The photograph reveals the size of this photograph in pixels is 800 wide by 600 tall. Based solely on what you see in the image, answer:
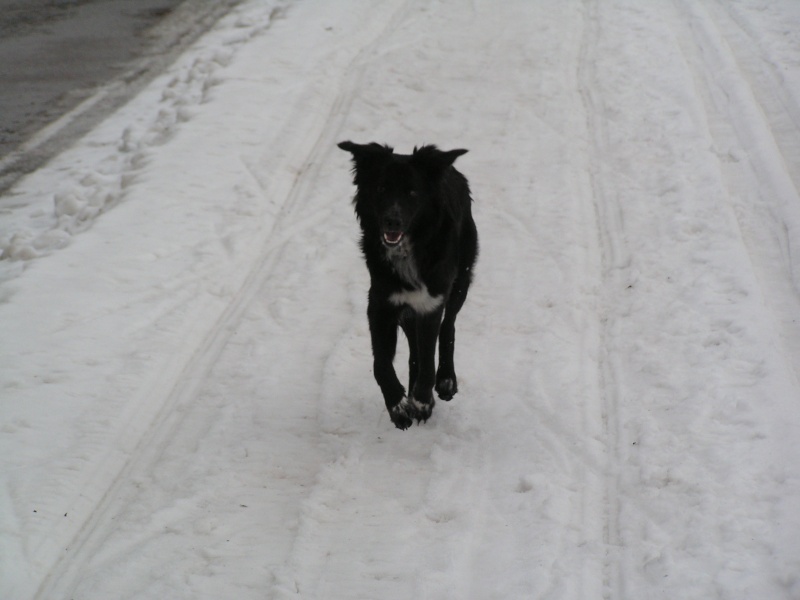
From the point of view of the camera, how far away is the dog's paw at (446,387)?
5.74m

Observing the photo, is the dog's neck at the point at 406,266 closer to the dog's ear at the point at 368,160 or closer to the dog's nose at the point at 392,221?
the dog's nose at the point at 392,221

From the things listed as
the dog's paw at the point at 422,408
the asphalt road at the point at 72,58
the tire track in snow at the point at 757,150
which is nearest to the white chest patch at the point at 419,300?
the dog's paw at the point at 422,408

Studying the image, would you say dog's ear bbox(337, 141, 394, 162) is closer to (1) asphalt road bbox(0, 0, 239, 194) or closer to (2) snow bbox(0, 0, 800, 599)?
(2) snow bbox(0, 0, 800, 599)

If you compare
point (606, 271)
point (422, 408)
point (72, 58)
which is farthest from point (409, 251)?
point (72, 58)

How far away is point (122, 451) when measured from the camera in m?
5.41

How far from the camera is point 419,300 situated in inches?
209

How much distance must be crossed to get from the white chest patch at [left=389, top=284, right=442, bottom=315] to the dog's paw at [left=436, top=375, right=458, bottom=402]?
2.05 ft

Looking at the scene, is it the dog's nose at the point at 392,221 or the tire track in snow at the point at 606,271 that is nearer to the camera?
the tire track in snow at the point at 606,271

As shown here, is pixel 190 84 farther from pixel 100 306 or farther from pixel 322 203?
pixel 100 306

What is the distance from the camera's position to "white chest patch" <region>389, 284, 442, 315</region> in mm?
5277

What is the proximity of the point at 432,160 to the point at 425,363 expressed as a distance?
1.26 metres

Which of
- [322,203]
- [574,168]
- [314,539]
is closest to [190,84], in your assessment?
[322,203]

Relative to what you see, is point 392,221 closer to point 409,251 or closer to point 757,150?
point 409,251

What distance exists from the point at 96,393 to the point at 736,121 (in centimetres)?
747
